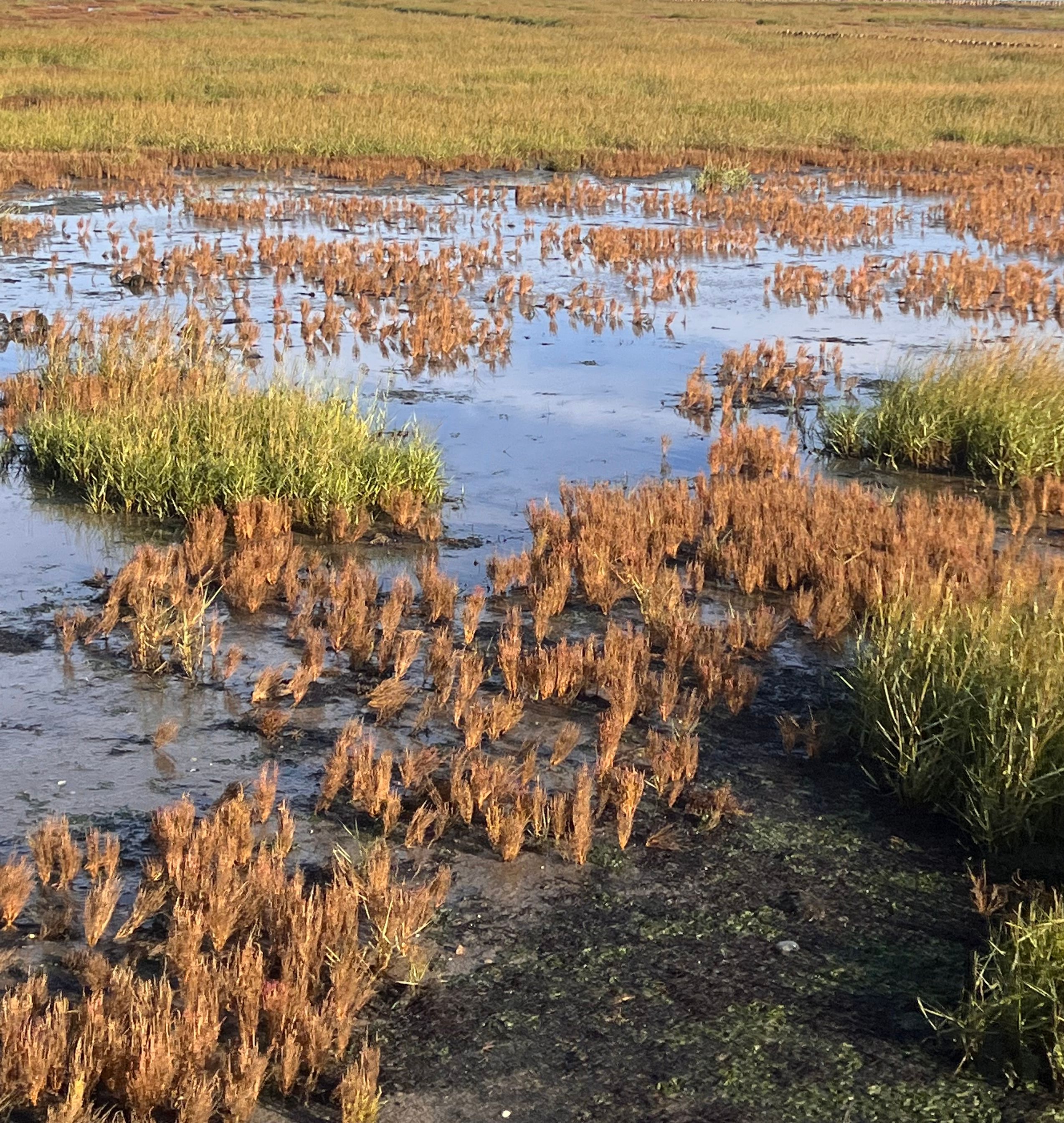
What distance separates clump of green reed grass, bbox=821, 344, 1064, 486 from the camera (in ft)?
30.3

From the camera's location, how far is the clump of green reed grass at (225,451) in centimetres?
834

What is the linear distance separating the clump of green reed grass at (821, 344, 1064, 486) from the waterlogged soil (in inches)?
98.6

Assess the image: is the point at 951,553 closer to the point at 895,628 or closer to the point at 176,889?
the point at 895,628

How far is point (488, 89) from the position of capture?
1294 inches

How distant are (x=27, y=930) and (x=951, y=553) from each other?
16.7 feet

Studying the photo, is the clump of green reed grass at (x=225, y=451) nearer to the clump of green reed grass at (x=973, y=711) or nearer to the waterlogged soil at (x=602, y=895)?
the waterlogged soil at (x=602, y=895)

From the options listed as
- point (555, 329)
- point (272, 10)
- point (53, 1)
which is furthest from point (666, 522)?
point (53, 1)

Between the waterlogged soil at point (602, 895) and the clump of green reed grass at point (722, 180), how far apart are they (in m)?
14.7

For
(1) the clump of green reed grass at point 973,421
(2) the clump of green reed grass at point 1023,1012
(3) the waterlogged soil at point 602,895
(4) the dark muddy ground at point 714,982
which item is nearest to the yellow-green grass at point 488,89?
(1) the clump of green reed grass at point 973,421

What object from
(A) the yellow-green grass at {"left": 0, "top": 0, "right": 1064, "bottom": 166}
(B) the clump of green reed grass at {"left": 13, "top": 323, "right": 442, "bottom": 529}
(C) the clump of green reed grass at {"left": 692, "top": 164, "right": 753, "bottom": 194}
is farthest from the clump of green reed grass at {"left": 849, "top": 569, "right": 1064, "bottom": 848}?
(A) the yellow-green grass at {"left": 0, "top": 0, "right": 1064, "bottom": 166}

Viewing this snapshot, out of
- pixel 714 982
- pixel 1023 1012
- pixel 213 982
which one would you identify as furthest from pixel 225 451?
pixel 1023 1012

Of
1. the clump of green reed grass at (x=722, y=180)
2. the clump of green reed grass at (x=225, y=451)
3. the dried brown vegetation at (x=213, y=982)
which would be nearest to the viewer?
the dried brown vegetation at (x=213, y=982)

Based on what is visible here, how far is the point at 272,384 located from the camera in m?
9.28

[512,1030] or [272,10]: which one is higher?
[272,10]
